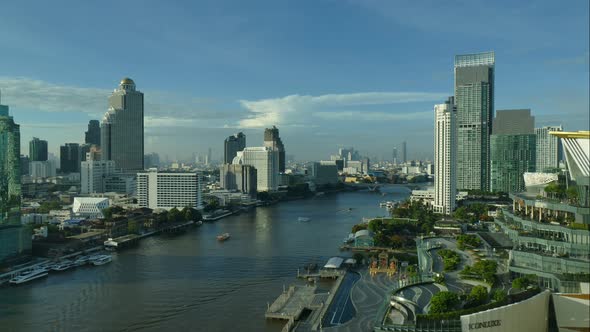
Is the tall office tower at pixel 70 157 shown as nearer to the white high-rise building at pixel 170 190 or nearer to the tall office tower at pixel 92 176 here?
the tall office tower at pixel 92 176

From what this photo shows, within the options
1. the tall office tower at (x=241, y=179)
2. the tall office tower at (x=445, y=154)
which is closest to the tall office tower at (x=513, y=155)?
the tall office tower at (x=445, y=154)

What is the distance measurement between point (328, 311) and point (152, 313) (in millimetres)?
3817

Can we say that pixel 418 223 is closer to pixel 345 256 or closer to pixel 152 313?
pixel 345 256

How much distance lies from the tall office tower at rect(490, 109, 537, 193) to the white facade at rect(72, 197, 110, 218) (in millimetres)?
26384

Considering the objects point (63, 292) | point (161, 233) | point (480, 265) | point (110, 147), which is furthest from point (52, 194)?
point (480, 265)

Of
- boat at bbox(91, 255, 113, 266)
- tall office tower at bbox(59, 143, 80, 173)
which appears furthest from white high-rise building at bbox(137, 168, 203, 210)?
tall office tower at bbox(59, 143, 80, 173)

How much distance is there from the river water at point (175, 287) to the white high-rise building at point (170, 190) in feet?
27.8

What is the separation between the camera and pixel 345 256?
16750mm

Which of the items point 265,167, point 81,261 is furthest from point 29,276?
point 265,167

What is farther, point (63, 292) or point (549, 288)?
point (63, 292)

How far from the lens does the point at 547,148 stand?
3781 cm

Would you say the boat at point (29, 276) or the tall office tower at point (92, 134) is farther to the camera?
the tall office tower at point (92, 134)

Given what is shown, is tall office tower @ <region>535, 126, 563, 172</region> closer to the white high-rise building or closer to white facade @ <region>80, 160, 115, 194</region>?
the white high-rise building

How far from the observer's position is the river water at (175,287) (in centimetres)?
1012
